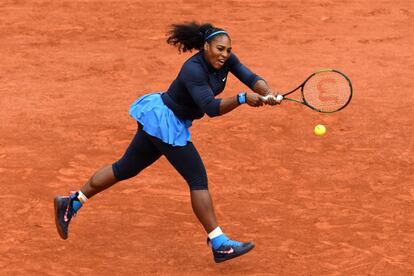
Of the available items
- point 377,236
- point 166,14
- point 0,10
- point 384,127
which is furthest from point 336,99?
point 0,10

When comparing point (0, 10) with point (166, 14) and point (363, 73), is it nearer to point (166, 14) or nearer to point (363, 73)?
point (166, 14)

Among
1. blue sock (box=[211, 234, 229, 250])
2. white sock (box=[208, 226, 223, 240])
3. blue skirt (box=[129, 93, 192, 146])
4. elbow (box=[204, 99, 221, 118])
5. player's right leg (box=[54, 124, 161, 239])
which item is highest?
elbow (box=[204, 99, 221, 118])

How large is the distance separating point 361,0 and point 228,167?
7127 mm

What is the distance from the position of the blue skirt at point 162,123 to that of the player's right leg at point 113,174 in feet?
0.50

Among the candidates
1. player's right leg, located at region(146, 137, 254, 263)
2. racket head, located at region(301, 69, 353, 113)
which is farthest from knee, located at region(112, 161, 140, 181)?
racket head, located at region(301, 69, 353, 113)

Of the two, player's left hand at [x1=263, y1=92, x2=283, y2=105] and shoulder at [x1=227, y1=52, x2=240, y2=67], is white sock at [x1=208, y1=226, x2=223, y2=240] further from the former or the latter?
shoulder at [x1=227, y1=52, x2=240, y2=67]

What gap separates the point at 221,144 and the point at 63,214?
9.25 ft

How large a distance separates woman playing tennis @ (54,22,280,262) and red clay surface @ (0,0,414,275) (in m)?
0.57

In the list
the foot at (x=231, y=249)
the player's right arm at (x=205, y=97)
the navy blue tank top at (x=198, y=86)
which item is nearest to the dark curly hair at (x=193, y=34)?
the navy blue tank top at (x=198, y=86)

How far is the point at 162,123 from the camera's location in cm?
705

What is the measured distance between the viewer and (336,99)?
7.70m

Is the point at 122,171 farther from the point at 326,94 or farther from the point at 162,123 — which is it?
the point at 326,94

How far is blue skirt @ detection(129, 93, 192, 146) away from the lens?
703cm

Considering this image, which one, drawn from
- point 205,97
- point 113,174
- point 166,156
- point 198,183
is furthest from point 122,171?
point 205,97
